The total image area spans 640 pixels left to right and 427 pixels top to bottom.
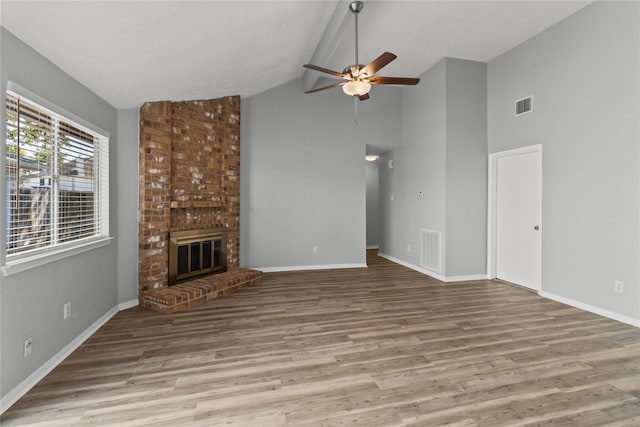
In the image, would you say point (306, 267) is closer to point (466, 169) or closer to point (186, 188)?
point (186, 188)

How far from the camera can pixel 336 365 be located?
7.36ft

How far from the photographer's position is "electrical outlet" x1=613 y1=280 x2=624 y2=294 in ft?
10.2

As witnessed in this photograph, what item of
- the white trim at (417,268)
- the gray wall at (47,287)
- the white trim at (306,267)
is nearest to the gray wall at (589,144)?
the white trim at (417,268)

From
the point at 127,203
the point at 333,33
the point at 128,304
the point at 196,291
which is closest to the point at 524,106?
the point at 333,33

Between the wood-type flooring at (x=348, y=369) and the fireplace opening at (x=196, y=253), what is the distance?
760 mm

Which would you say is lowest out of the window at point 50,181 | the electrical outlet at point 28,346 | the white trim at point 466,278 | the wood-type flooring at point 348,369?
the wood-type flooring at point 348,369

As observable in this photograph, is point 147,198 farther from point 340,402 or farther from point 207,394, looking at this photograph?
point 340,402

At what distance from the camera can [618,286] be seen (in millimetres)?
3156

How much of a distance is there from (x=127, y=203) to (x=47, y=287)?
4.57 feet

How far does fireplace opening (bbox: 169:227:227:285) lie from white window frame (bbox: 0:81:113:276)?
2.88ft

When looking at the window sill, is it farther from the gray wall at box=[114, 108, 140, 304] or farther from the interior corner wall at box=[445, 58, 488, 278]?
the interior corner wall at box=[445, 58, 488, 278]

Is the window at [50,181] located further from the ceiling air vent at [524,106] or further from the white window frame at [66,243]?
the ceiling air vent at [524,106]

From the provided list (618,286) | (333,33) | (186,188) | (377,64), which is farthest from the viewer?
(186,188)

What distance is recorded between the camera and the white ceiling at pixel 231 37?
1.97 m
